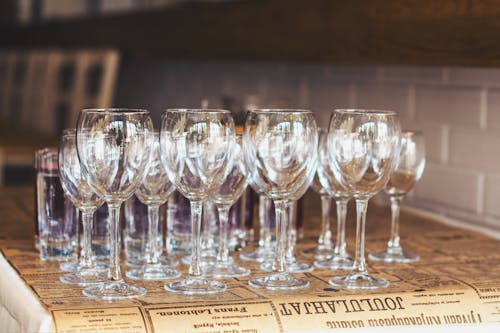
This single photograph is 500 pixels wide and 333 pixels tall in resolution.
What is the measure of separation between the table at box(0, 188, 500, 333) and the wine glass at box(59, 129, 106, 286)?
0.04m

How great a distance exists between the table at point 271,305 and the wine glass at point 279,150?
8 cm

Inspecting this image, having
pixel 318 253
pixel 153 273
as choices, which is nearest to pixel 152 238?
pixel 153 273

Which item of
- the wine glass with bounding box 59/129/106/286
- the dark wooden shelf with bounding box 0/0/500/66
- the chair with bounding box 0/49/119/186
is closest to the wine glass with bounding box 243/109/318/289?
the wine glass with bounding box 59/129/106/286

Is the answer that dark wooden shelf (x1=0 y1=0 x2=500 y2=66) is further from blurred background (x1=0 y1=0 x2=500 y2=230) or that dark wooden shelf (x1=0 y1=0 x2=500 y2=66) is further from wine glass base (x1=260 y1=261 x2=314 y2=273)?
wine glass base (x1=260 y1=261 x2=314 y2=273)

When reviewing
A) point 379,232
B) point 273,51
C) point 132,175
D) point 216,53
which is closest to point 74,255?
point 132,175

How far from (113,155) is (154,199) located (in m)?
0.16

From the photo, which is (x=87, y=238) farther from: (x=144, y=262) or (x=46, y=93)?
(x=46, y=93)

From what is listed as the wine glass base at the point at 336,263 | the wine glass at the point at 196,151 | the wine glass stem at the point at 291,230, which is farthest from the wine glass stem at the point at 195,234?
the wine glass base at the point at 336,263

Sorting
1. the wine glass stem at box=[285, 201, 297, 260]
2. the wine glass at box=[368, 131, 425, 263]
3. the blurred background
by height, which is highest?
the blurred background

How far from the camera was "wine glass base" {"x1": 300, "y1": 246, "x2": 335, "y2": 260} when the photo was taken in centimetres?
138

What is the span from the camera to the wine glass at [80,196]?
1223 millimetres

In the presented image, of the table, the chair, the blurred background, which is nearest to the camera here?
the table

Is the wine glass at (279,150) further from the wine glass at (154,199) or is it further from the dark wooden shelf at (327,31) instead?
the dark wooden shelf at (327,31)

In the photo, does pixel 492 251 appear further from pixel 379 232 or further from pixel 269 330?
pixel 269 330
